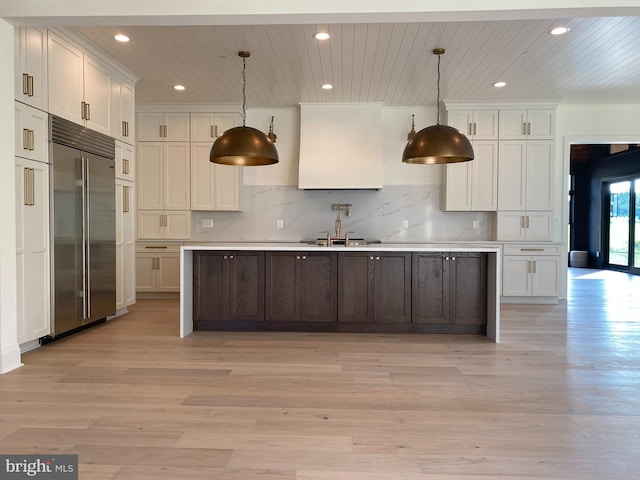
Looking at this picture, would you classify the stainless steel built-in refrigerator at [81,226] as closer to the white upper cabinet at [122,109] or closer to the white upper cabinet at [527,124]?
the white upper cabinet at [122,109]

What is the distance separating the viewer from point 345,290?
4199 millimetres

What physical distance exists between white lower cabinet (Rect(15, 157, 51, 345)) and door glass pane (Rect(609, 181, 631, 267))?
12.1m

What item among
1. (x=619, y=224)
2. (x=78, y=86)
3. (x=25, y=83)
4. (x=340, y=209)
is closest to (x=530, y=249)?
(x=340, y=209)

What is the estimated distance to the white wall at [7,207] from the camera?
2986mm

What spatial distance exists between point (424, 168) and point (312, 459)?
16.9ft

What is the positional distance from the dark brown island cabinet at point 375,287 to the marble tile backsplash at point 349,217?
228 centimetres

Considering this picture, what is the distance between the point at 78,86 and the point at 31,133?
0.88m

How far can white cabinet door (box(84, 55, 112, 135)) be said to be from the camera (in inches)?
167

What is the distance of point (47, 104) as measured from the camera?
3.64 metres

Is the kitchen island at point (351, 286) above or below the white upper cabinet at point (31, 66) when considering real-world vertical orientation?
below

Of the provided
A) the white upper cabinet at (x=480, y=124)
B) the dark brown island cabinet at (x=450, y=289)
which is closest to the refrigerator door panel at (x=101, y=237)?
the dark brown island cabinet at (x=450, y=289)

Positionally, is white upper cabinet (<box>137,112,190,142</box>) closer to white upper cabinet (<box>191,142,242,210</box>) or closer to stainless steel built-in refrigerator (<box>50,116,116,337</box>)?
white upper cabinet (<box>191,142,242,210</box>)

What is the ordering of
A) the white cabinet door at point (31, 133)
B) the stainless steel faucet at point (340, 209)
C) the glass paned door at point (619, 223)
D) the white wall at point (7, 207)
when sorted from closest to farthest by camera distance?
1. the white wall at point (7, 207)
2. the white cabinet door at point (31, 133)
3. the stainless steel faucet at point (340, 209)
4. the glass paned door at point (619, 223)

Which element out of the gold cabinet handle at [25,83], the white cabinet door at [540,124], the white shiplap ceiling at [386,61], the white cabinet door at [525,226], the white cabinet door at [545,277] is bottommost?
the white cabinet door at [545,277]
